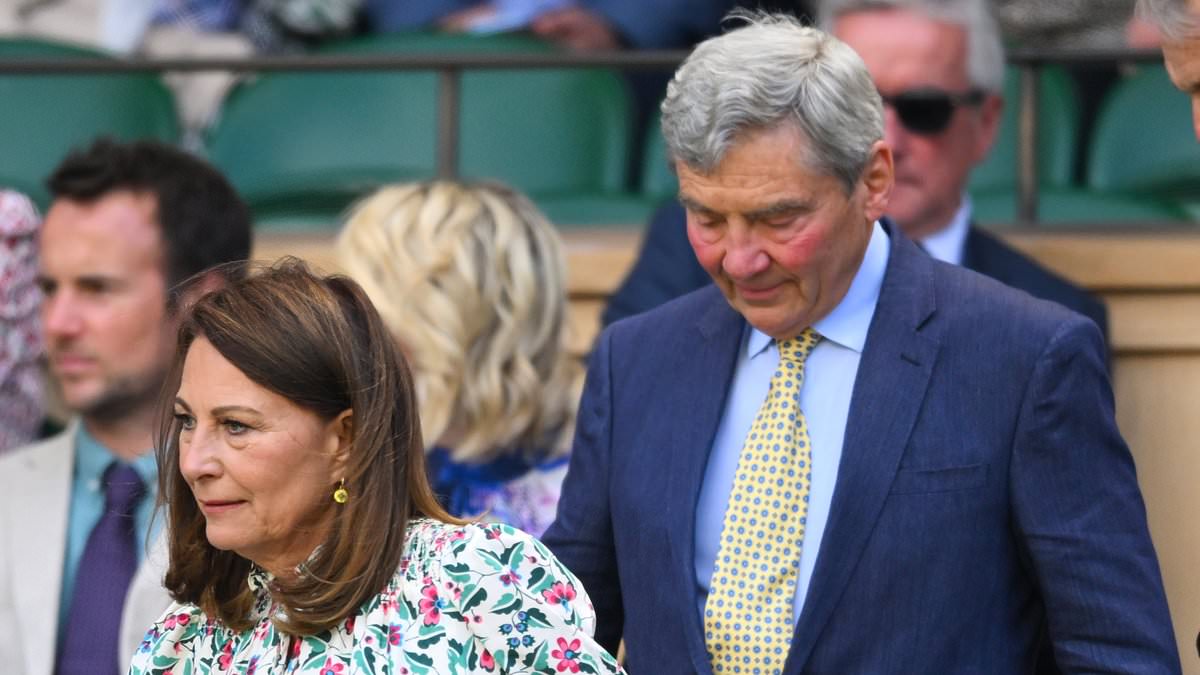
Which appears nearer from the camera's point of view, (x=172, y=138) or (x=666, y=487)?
(x=666, y=487)

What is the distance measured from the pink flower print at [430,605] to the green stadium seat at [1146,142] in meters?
2.88

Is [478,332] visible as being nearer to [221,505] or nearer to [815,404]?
[815,404]

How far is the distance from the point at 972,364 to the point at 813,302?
0.24 m

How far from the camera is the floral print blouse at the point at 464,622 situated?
244cm

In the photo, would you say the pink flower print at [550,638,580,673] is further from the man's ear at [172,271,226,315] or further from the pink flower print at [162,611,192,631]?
the man's ear at [172,271,226,315]

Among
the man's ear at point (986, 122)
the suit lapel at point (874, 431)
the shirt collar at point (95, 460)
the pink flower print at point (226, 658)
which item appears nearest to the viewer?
the pink flower print at point (226, 658)

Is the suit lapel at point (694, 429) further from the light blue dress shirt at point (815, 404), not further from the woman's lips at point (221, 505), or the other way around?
the woman's lips at point (221, 505)

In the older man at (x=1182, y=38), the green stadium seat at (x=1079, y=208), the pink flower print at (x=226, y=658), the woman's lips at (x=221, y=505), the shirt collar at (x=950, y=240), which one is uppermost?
the older man at (x=1182, y=38)

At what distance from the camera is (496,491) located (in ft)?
12.6

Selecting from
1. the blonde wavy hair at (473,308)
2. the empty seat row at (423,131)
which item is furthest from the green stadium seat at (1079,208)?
the blonde wavy hair at (473,308)

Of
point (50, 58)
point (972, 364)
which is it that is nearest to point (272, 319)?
point (972, 364)

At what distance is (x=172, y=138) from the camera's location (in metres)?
5.30

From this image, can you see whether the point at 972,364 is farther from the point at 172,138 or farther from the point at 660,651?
A: the point at 172,138

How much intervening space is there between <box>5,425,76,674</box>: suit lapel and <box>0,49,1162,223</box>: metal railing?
1265mm
